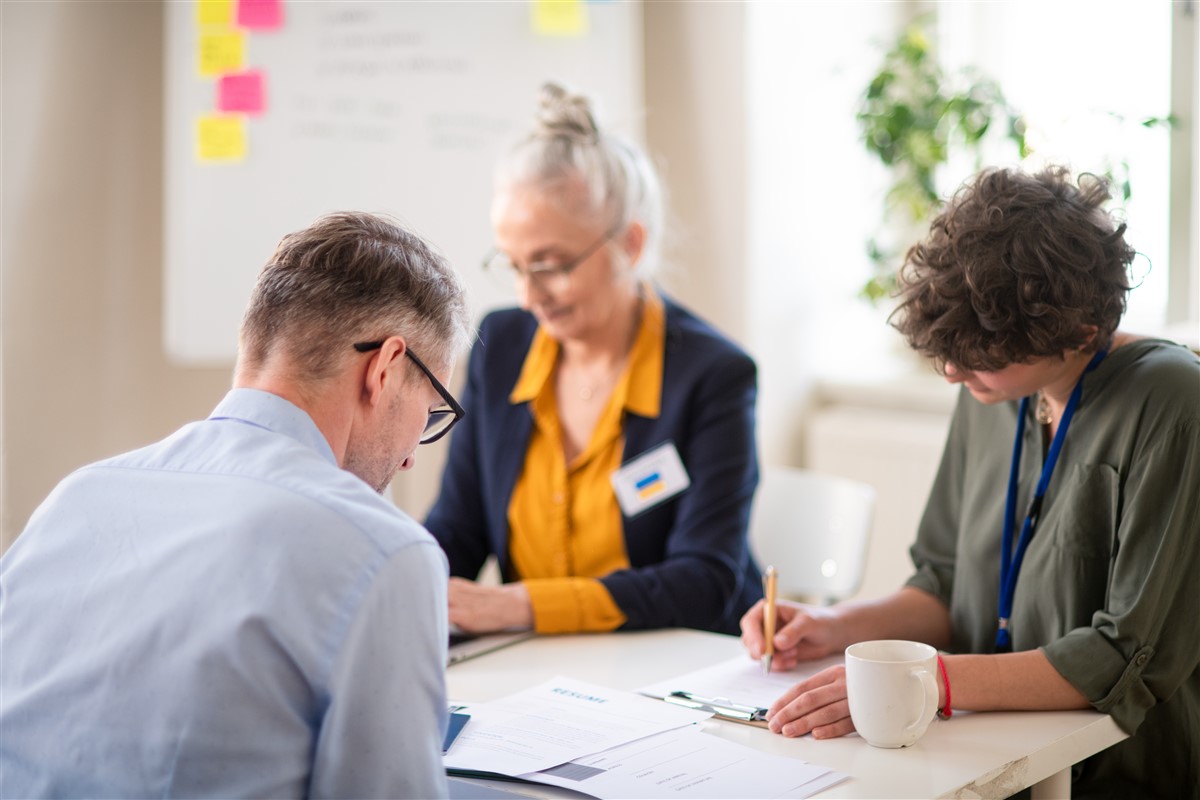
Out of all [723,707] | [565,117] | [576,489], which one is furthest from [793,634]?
[565,117]

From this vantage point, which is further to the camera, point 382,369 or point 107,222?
point 107,222

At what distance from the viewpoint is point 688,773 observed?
4.14 feet

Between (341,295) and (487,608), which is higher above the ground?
(341,295)

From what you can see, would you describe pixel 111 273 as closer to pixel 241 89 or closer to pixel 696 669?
pixel 241 89

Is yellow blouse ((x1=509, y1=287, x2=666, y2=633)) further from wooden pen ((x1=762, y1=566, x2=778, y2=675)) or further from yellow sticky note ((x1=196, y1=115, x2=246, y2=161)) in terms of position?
yellow sticky note ((x1=196, y1=115, x2=246, y2=161))

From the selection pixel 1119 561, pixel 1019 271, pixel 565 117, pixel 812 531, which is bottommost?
pixel 812 531

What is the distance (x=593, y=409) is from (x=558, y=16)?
1439 millimetres

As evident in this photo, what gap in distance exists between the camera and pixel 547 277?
2.24m

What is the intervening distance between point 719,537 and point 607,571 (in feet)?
0.79

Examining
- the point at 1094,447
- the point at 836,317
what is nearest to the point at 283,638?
the point at 1094,447

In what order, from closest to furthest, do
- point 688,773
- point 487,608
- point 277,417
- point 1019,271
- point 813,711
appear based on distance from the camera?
point 277,417, point 688,773, point 813,711, point 1019,271, point 487,608

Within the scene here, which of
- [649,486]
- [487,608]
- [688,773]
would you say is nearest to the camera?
[688,773]

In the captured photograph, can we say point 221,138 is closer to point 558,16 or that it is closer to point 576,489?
point 558,16

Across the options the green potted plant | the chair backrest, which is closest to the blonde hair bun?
the chair backrest
